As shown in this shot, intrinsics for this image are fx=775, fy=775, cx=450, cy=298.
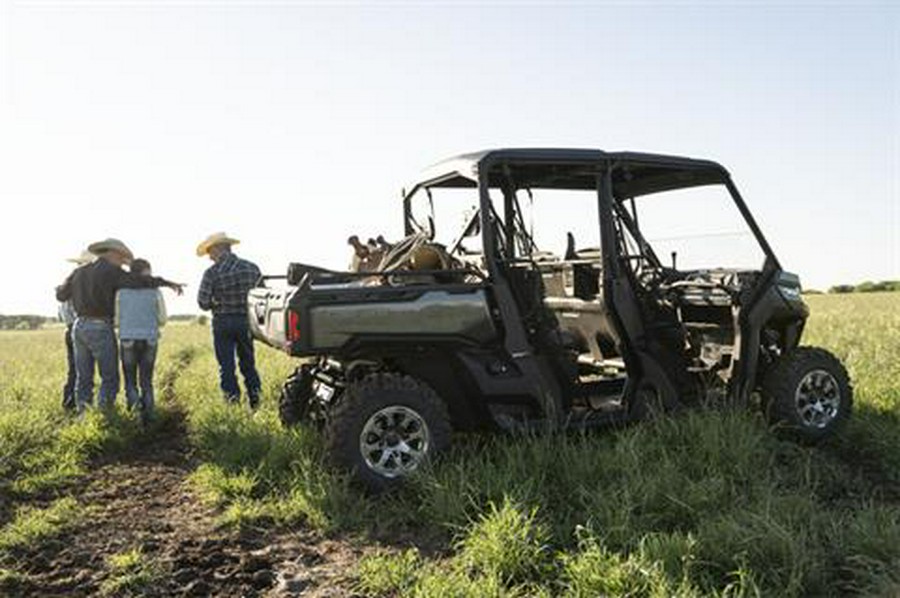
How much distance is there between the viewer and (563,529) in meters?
4.04

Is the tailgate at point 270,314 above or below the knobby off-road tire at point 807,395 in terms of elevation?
above

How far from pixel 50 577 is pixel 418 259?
10.0 feet

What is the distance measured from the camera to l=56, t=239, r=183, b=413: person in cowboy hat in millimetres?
7789

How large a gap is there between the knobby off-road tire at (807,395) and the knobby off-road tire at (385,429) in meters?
2.65

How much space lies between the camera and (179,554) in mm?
4164

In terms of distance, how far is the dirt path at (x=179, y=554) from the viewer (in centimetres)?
373

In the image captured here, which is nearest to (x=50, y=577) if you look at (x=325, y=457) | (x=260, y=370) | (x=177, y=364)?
(x=325, y=457)

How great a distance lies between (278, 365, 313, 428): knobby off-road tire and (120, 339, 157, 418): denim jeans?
192cm

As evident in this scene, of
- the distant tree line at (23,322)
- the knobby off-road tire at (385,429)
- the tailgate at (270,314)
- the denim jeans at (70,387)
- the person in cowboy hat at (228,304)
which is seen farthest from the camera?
the distant tree line at (23,322)

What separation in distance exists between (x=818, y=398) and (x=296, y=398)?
167 inches

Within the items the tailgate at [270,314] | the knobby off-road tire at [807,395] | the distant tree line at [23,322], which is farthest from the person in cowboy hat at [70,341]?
the distant tree line at [23,322]

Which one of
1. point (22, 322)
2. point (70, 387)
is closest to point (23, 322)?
point (22, 322)

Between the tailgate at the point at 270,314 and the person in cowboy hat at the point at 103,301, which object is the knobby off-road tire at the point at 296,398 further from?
the person in cowboy hat at the point at 103,301

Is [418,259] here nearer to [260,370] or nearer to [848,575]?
[848,575]
